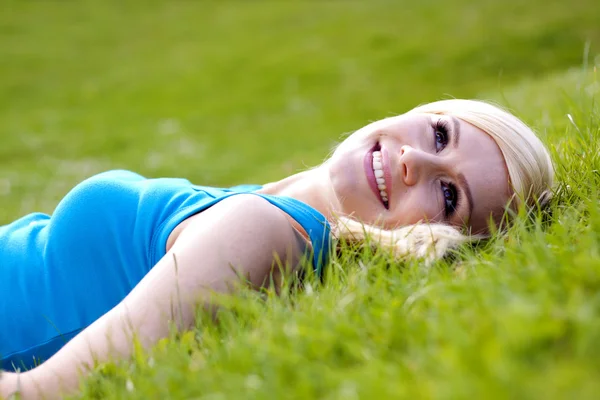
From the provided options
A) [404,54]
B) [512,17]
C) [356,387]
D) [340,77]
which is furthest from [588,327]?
[512,17]

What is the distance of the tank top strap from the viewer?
333cm

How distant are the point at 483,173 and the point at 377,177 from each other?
602mm

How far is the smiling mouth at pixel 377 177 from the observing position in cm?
366

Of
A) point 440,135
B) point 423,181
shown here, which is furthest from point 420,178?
point 440,135

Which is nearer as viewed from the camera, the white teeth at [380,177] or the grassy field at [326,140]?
the grassy field at [326,140]

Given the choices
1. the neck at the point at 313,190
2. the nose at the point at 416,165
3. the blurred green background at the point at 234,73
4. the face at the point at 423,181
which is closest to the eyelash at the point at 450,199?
the face at the point at 423,181

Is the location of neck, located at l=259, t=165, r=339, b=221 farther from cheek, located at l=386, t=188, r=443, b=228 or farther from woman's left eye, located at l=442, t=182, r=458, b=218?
woman's left eye, located at l=442, t=182, r=458, b=218

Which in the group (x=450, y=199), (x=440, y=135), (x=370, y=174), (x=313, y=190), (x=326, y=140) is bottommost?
(x=326, y=140)

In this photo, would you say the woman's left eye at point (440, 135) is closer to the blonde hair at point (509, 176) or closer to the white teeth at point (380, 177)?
the blonde hair at point (509, 176)

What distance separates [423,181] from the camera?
12.0ft

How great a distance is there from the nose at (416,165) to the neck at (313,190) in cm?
43

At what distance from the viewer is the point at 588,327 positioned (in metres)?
1.73

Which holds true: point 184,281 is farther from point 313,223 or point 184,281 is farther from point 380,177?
point 380,177

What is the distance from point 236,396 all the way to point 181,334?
778 millimetres
